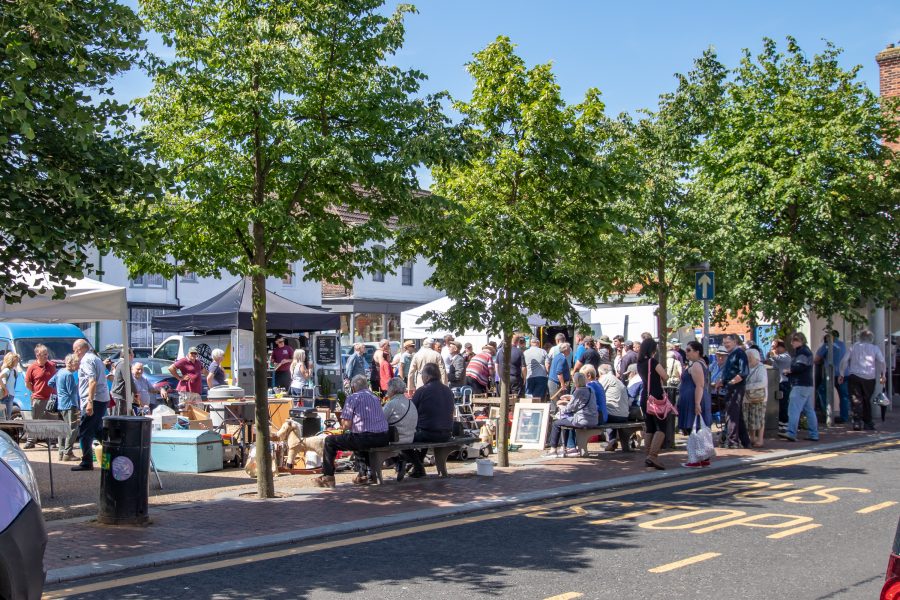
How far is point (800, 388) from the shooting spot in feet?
56.7

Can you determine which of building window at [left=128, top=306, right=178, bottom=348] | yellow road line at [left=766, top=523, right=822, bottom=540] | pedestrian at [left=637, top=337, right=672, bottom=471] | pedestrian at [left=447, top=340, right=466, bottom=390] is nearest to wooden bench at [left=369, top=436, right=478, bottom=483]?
pedestrian at [left=637, top=337, right=672, bottom=471]

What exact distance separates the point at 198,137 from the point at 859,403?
14960 mm

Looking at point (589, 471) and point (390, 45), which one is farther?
point (589, 471)

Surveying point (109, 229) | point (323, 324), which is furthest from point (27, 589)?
point (323, 324)

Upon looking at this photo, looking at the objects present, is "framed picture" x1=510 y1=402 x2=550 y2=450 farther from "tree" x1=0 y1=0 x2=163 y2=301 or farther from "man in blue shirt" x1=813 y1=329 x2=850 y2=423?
"tree" x1=0 y1=0 x2=163 y2=301

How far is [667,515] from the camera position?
10.1m

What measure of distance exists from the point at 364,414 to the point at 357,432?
0.84 ft

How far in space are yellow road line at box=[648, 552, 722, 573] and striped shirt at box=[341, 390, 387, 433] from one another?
206 inches

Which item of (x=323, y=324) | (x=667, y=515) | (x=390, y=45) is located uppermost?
(x=390, y=45)

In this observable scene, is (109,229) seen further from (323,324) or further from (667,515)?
(323,324)

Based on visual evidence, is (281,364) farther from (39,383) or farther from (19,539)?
(19,539)

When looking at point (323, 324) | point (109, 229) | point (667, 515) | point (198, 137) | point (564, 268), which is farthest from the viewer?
point (323, 324)

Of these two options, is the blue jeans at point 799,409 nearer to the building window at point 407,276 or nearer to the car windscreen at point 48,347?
the car windscreen at point 48,347

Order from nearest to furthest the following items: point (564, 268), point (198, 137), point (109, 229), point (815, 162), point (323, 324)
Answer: point (109, 229), point (198, 137), point (564, 268), point (815, 162), point (323, 324)
